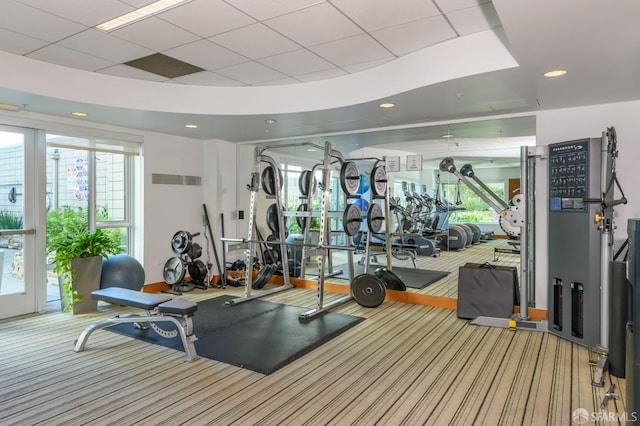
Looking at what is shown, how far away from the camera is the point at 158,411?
2727 mm

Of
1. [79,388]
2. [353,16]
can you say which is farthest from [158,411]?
[353,16]

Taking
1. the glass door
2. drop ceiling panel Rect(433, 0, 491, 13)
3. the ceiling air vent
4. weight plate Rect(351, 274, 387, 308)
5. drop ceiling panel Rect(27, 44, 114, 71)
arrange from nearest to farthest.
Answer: drop ceiling panel Rect(433, 0, 491, 13), drop ceiling panel Rect(27, 44, 114, 71), the ceiling air vent, the glass door, weight plate Rect(351, 274, 387, 308)

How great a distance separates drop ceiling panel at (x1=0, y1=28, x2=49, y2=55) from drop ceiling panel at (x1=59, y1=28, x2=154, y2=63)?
23 cm

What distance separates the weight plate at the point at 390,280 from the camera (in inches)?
222

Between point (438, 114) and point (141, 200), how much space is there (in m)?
4.56

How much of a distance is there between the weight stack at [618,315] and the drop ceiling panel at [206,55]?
3863mm

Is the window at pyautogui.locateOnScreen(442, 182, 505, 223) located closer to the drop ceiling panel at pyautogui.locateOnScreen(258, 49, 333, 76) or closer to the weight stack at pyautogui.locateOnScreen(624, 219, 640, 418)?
the drop ceiling panel at pyautogui.locateOnScreen(258, 49, 333, 76)

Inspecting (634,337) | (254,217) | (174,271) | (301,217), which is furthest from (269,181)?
(634,337)

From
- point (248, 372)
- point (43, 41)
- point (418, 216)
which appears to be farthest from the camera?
point (418, 216)

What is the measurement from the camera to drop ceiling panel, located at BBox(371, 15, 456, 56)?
10.6ft

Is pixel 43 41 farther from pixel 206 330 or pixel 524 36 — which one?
pixel 524 36

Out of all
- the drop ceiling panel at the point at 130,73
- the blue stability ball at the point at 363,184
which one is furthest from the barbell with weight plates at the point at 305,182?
the drop ceiling panel at the point at 130,73

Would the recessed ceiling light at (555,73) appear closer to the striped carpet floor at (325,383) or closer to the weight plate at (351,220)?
the striped carpet floor at (325,383)

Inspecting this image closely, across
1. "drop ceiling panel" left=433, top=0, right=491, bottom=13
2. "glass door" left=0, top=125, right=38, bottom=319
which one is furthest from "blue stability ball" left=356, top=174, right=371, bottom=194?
Result: "glass door" left=0, top=125, right=38, bottom=319
